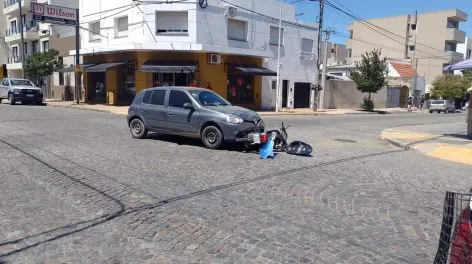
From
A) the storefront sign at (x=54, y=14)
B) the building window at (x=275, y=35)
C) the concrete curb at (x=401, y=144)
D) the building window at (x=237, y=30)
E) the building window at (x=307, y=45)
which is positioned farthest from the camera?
the building window at (x=307, y=45)

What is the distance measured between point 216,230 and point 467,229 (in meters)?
3.03

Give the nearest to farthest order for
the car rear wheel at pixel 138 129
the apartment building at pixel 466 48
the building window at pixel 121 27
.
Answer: the car rear wheel at pixel 138 129 < the building window at pixel 121 27 < the apartment building at pixel 466 48

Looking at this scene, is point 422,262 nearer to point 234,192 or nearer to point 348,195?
point 348,195

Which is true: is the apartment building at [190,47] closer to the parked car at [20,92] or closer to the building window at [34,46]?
the parked car at [20,92]

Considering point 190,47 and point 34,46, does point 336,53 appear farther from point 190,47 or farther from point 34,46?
point 190,47

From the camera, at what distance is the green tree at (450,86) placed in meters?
54.7

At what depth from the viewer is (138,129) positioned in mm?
12922

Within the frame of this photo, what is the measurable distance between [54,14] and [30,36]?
1743 cm

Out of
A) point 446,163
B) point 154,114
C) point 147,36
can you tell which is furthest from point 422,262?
point 147,36

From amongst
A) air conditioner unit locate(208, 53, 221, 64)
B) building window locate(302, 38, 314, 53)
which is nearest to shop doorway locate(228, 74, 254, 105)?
air conditioner unit locate(208, 53, 221, 64)

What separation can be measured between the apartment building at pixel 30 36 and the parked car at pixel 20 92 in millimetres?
7476

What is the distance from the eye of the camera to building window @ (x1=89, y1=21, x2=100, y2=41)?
3114cm

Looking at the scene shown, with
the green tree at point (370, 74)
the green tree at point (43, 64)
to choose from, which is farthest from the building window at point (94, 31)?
the green tree at point (370, 74)

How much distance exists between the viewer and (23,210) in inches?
222
